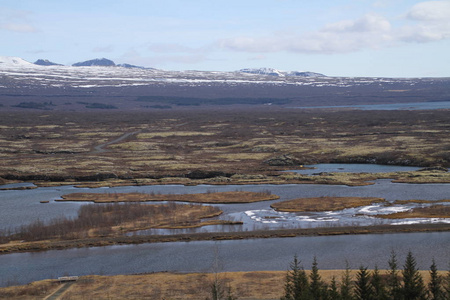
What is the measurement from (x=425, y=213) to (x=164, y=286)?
32752 mm

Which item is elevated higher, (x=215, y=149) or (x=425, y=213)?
(x=425, y=213)

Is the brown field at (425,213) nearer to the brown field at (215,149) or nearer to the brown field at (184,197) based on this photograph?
the brown field at (184,197)

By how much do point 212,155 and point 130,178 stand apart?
93.1 feet

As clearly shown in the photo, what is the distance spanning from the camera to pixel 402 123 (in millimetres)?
174875

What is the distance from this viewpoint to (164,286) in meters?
41.3

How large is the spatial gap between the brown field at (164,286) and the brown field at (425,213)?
709 inches

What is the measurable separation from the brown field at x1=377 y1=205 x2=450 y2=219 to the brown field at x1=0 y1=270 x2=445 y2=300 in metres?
18.0

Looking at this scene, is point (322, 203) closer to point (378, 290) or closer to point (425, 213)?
point (425, 213)

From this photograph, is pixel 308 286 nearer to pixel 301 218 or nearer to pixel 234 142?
pixel 301 218

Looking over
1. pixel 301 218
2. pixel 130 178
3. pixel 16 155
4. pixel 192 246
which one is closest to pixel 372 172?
pixel 301 218

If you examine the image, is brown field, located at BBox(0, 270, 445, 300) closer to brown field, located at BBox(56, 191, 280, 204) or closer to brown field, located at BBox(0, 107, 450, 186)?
brown field, located at BBox(56, 191, 280, 204)

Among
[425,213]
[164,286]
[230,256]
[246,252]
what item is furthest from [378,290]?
[425,213]

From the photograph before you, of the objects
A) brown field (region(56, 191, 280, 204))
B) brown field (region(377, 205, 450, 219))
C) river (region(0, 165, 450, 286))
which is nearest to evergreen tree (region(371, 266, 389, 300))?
river (region(0, 165, 450, 286))

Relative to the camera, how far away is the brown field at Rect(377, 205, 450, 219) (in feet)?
194
